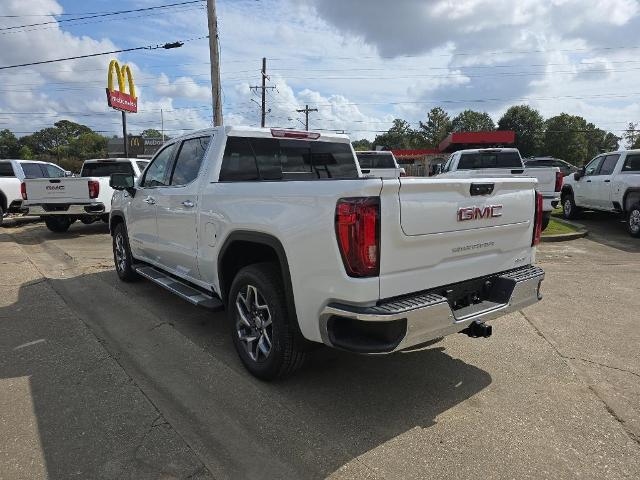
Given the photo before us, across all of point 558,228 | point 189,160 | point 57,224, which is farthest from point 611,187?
point 57,224

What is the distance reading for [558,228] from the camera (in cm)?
1103

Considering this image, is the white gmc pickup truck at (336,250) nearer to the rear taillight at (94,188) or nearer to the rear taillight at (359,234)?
the rear taillight at (359,234)

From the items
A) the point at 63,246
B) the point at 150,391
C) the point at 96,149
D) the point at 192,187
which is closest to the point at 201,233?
the point at 192,187

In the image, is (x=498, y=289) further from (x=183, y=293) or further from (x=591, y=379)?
(x=183, y=293)

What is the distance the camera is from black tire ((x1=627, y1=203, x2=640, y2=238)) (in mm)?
10219

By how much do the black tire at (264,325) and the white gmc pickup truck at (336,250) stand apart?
0.03 feet

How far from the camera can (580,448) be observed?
110 inches

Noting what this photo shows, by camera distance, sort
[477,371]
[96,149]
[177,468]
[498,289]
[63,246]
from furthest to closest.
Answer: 1. [96,149]
2. [63,246]
3. [477,371]
4. [498,289]
5. [177,468]

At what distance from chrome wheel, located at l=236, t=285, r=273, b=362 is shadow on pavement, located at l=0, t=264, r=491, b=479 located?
24 centimetres

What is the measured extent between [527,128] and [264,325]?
8819 centimetres

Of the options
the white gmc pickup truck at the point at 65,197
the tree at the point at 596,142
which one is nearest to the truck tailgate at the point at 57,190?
the white gmc pickup truck at the point at 65,197

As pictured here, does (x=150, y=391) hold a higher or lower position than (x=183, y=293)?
lower

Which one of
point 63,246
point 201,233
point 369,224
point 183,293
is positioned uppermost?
point 369,224

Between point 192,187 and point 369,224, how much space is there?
230cm
